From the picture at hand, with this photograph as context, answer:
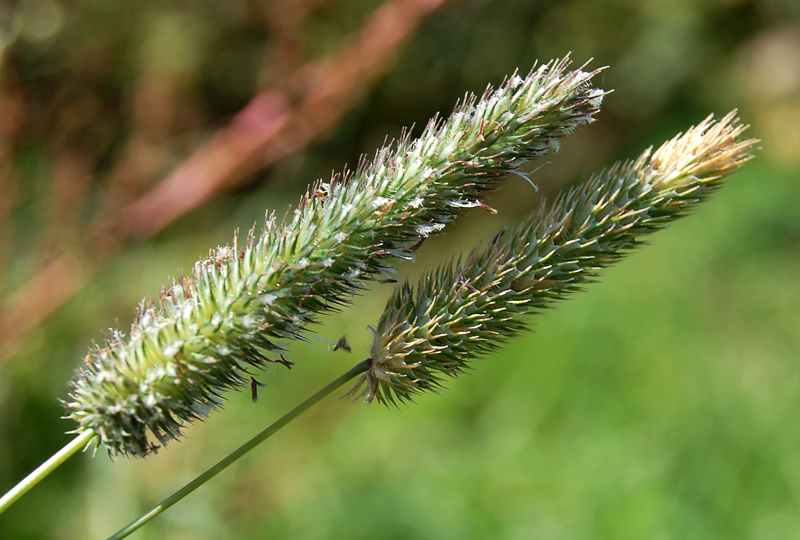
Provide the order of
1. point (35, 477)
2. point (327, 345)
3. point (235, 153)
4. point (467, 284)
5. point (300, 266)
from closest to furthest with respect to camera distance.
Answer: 1. point (35, 477)
2. point (300, 266)
3. point (467, 284)
4. point (327, 345)
5. point (235, 153)

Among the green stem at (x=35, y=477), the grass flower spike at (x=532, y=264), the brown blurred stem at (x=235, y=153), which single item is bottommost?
the grass flower spike at (x=532, y=264)

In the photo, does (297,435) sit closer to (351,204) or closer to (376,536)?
(376,536)

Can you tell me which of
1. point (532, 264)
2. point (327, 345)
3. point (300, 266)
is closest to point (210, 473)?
point (300, 266)

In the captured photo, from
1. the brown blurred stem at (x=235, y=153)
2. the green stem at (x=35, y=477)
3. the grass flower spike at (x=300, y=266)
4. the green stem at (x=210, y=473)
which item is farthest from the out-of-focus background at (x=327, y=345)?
the green stem at (x=35, y=477)

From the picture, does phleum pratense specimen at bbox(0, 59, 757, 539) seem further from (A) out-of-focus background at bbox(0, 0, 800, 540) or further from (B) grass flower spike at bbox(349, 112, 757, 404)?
(A) out-of-focus background at bbox(0, 0, 800, 540)

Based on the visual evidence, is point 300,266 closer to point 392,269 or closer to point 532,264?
point 392,269

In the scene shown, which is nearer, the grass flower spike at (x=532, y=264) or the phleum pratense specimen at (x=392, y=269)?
the phleum pratense specimen at (x=392, y=269)

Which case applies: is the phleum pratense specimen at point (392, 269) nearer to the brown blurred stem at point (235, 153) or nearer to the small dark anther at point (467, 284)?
the small dark anther at point (467, 284)
